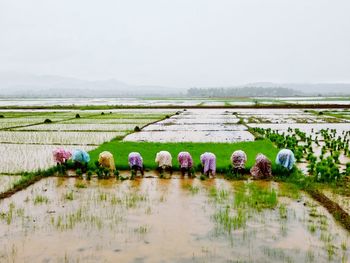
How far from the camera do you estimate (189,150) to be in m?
11.3

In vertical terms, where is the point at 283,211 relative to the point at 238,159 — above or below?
below

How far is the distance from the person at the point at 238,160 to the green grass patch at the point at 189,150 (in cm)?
31

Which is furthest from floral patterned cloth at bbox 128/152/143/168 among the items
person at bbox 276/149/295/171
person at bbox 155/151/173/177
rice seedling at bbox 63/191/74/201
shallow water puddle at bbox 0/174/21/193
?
person at bbox 276/149/295/171

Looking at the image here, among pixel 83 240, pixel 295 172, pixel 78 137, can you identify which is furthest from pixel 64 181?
pixel 78 137

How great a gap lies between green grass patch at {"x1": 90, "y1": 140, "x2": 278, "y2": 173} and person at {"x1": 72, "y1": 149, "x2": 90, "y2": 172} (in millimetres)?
475

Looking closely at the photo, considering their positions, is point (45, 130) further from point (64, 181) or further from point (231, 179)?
point (231, 179)

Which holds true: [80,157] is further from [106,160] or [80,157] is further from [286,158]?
[286,158]

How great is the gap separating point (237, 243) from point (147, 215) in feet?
5.53

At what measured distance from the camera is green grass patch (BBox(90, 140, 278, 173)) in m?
9.44

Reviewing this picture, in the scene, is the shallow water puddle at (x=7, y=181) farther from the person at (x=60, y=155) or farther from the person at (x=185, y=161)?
the person at (x=185, y=161)

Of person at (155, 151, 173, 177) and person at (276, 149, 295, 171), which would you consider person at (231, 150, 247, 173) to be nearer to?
person at (276, 149, 295, 171)

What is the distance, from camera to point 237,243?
199 inches

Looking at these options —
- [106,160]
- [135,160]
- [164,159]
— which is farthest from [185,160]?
[106,160]

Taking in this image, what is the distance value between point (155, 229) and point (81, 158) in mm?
4044
